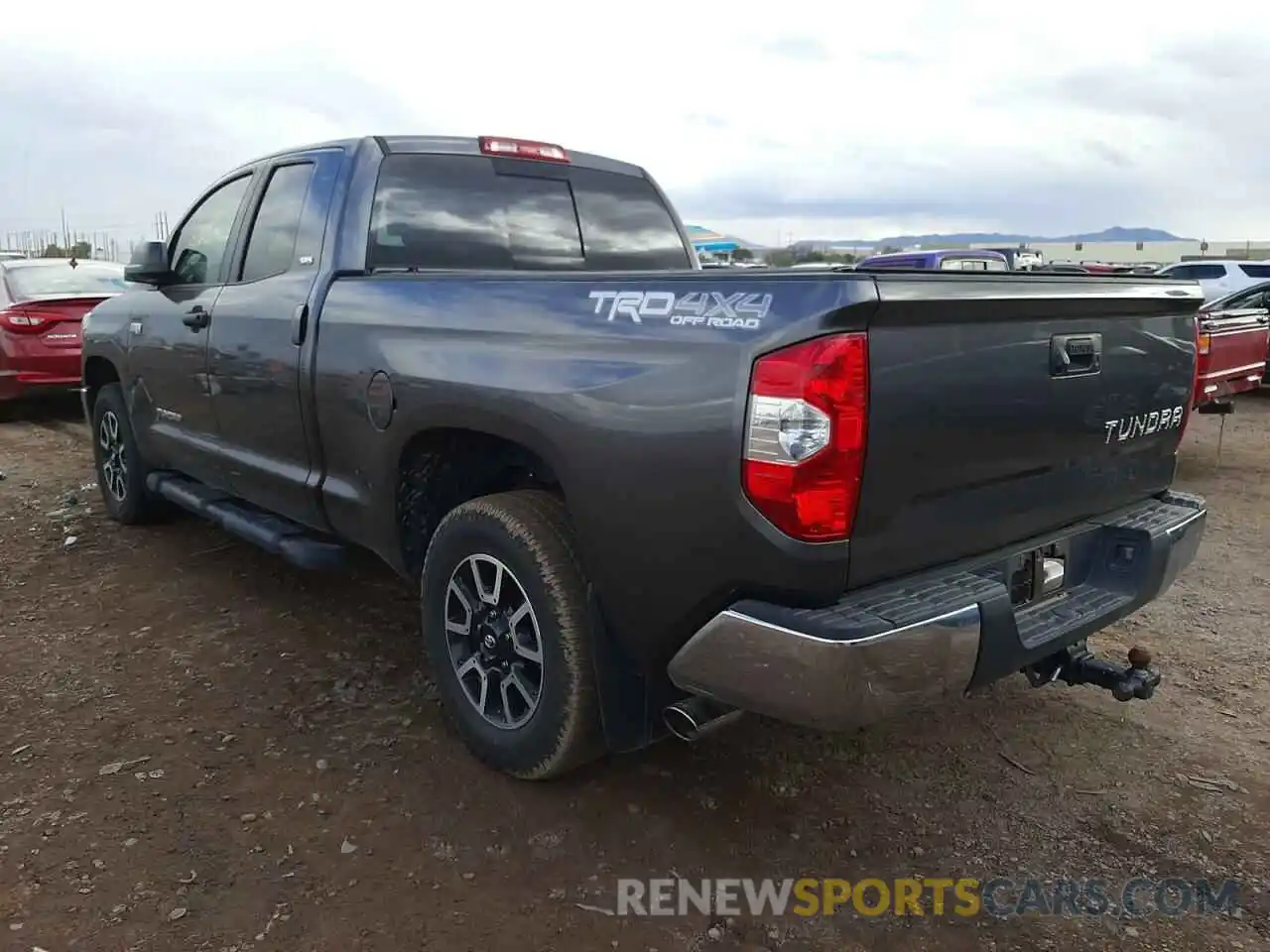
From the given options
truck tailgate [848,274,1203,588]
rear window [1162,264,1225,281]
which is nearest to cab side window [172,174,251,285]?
truck tailgate [848,274,1203,588]

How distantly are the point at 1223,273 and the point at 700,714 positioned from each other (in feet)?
74.8

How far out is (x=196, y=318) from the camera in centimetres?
446

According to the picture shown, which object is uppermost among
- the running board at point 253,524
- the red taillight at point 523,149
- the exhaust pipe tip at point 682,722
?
the red taillight at point 523,149

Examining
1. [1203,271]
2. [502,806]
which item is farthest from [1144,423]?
[1203,271]

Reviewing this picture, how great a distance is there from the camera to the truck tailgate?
2326mm

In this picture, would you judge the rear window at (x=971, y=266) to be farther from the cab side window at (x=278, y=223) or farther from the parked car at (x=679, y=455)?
the cab side window at (x=278, y=223)

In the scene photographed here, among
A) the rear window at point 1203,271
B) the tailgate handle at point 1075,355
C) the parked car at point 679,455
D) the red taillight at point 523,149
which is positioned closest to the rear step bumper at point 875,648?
the parked car at point 679,455

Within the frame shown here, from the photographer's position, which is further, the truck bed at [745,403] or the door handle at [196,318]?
the door handle at [196,318]

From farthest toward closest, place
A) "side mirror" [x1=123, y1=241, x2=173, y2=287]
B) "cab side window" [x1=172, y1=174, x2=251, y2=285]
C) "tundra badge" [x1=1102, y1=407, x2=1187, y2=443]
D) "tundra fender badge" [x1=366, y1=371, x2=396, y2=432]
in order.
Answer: "side mirror" [x1=123, y1=241, x2=173, y2=287] → "cab side window" [x1=172, y1=174, x2=251, y2=285] → "tundra fender badge" [x1=366, y1=371, x2=396, y2=432] → "tundra badge" [x1=1102, y1=407, x2=1187, y2=443]

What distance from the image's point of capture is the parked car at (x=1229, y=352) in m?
7.07

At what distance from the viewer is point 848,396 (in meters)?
2.24

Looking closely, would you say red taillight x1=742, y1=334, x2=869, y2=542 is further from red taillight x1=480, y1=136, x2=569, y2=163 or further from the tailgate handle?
red taillight x1=480, y1=136, x2=569, y2=163

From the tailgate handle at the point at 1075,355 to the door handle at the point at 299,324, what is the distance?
8.22 ft

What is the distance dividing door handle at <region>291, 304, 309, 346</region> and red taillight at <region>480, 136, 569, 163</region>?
99 centimetres
